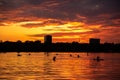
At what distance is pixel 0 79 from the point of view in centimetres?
6638

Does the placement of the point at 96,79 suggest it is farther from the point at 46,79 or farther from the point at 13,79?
the point at 13,79

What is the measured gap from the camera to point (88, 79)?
228 ft

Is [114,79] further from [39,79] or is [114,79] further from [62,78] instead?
[39,79]

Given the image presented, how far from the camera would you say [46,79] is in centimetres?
6825

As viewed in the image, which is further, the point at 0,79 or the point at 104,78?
the point at 104,78

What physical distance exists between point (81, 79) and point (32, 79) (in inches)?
382

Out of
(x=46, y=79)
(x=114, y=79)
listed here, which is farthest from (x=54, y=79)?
(x=114, y=79)

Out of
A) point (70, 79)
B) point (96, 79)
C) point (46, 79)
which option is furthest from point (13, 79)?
point (96, 79)

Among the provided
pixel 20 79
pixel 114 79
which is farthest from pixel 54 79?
pixel 114 79

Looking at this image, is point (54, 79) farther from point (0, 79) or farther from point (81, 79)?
point (0, 79)

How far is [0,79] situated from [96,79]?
62.0 ft

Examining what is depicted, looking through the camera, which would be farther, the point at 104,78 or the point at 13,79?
the point at 104,78

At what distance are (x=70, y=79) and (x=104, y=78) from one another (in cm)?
777

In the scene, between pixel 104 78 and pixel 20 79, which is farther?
pixel 104 78
